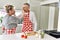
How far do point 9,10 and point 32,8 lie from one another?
100 cm

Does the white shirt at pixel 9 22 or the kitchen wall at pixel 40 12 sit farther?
the kitchen wall at pixel 40 12

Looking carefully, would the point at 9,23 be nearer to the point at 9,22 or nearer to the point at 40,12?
the point at 9,22

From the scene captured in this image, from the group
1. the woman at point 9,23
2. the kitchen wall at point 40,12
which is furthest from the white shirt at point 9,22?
the kitchen wall at point 40,12

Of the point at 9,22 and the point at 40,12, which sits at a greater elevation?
the point at 40,12

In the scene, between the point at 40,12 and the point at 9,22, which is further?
the point at 40,12

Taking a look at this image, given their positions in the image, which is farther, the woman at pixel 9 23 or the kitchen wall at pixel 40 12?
the kitchen wall at pixel 40 12

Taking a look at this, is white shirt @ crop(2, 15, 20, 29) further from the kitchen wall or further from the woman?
the kitchen wall

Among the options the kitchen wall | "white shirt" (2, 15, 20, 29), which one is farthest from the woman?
the kitchen wall

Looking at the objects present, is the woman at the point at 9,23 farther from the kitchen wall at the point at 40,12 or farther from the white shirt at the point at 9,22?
the kitchen wall at the point at 40,12

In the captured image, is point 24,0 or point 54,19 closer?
point 54,19

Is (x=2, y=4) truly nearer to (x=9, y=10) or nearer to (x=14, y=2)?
(x=14, y=2)

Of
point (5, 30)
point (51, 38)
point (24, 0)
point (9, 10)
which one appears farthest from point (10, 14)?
point (24, 0)

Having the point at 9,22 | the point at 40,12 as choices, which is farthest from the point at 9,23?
the point at 40,12

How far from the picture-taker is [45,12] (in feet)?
8.28
